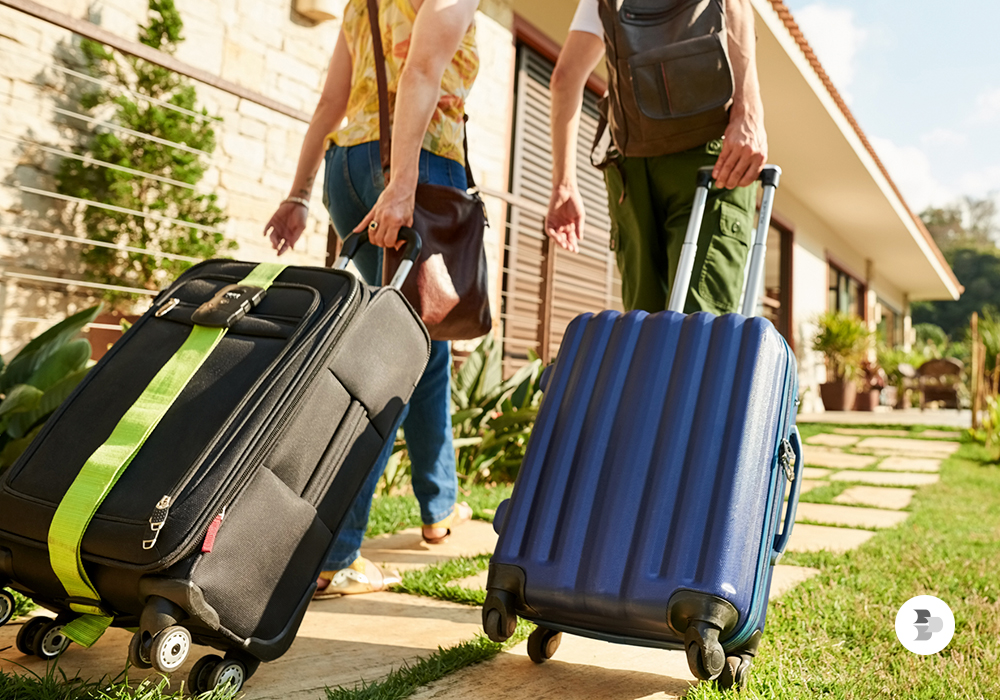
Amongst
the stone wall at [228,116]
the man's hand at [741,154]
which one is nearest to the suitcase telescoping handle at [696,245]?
the man's hand at [741,154]

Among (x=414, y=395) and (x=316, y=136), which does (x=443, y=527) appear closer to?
(x=414, y=395)

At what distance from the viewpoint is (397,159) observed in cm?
167

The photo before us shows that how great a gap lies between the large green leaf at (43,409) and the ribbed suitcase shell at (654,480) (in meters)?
1.35

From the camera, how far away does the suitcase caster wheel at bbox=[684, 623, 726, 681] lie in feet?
3.48

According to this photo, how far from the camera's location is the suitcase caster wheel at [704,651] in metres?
1.06

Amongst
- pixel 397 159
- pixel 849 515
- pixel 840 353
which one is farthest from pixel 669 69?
pixel 840 353

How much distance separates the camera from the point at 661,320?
4.43ft

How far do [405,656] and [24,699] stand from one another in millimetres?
618

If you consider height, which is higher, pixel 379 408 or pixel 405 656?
pixel 379 408

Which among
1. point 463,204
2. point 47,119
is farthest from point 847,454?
point 47,119

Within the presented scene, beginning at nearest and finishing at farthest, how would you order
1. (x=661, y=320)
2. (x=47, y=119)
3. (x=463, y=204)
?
(x=661, y=320) → (x=463, y=204) → (x=47, y=119)

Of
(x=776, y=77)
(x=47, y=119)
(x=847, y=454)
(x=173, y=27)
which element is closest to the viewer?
A: (x=47, y=119)

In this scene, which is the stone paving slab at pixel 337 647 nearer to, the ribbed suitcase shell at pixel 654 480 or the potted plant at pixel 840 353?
the ribbed suitcase shell at pixel 654 480

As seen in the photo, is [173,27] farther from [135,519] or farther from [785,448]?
[785,448]
